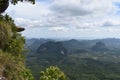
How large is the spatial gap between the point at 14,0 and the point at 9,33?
558 cm

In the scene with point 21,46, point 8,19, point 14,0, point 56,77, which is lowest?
point 56,77

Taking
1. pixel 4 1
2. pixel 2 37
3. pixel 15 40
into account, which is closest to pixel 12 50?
pixel 15 40

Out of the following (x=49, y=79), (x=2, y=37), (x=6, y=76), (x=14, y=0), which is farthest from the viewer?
(x=49, y=79)

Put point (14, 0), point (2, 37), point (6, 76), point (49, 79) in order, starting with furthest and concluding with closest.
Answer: point (49, 79)
point (14, 0)
point (2, 37)
point (6, 76)

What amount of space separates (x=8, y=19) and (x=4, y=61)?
13.6 m

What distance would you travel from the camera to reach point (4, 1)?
1766 inches

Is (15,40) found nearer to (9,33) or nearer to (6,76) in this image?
(9,33)

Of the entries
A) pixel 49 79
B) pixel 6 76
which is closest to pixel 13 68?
pixel 6 76

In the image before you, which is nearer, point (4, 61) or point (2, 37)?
point (4, 61)

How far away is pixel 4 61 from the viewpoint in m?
35.1

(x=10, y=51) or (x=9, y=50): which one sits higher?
(x=9, y=50)

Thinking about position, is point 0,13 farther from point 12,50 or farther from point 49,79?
point 49,79

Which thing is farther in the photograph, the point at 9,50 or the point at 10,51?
the point at 10,51

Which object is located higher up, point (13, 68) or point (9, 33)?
point (9, 33)
